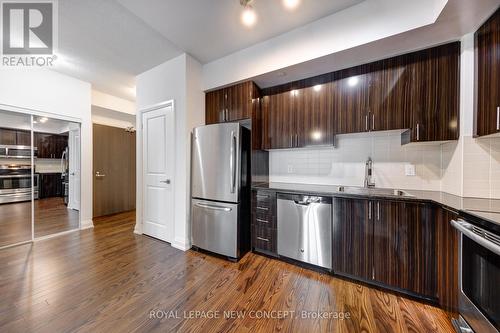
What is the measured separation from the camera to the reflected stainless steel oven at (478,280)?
3.00 ft

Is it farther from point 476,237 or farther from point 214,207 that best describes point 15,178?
point 476,237

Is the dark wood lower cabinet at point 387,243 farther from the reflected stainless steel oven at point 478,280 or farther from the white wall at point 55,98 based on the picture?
the white wall at point 55,98

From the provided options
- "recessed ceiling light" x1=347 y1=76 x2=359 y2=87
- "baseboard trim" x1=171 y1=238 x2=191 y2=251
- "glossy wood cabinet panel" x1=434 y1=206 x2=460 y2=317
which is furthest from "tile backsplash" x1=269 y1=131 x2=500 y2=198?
"baseboard trim" x1=171 y1=238 x2=191 y2=251

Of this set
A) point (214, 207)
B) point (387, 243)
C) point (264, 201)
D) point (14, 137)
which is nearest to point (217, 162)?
point (214, 207)

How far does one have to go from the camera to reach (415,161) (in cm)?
211

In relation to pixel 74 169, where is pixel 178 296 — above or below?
below

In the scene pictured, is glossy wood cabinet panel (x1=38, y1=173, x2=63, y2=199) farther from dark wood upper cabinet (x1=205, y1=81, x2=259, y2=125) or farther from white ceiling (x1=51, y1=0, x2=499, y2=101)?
dark wood upper cabinet (x1=205, y1=81, x2=259, y2=125)

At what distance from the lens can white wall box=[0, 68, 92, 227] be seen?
107 inches

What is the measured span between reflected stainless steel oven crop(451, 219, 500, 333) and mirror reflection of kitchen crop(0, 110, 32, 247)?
505cm

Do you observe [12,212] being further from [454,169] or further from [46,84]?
[454,169]

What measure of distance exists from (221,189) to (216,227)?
1.70 ft

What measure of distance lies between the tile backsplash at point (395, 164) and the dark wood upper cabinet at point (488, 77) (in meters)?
0.24

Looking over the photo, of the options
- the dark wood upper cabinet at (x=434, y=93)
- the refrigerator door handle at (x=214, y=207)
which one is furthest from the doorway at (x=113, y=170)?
the dark wood upper cabinet at (x=434, y=93)

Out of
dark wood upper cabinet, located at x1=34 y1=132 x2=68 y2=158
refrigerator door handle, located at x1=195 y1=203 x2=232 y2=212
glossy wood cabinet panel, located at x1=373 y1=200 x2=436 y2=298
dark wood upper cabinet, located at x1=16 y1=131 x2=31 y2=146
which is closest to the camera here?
glossy wood cabinet panel, located at x1=373 y1=200 x2=436 y2=298
